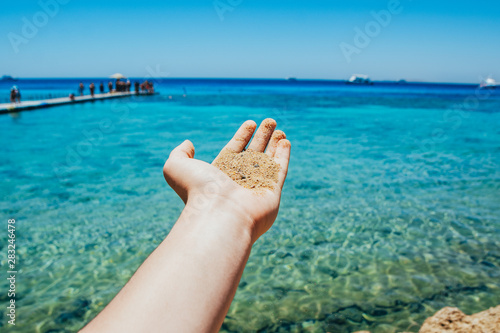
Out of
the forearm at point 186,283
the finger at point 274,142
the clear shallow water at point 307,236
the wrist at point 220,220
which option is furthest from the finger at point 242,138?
the clear shallow water at point 307,236

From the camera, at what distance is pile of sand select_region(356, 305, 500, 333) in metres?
2.54

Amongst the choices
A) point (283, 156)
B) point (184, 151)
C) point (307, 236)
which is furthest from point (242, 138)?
point (307, 236)

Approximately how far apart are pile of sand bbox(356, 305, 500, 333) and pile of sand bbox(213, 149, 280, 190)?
189cm

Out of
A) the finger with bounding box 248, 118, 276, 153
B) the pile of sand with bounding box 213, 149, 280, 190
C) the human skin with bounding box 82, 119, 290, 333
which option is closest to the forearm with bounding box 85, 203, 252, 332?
the human skin with bounding box 82, 119, 290, 333

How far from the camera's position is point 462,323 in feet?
8.77

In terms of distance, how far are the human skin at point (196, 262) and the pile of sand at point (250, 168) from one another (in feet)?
0.81

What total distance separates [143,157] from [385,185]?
793cm

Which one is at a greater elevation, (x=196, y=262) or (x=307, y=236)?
(x=196, y=262)

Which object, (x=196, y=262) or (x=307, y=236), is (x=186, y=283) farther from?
(x=307, y=236)

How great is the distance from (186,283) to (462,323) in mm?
2550

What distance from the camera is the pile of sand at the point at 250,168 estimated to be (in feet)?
8.47

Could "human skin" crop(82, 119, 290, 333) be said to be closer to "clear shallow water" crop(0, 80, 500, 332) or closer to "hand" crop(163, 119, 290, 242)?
"hand" crop(163, 119, 290, 242)

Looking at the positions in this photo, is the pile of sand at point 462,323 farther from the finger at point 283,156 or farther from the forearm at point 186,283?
the forearm at point 186,283

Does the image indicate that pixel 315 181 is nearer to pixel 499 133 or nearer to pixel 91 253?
pixel 91 253
